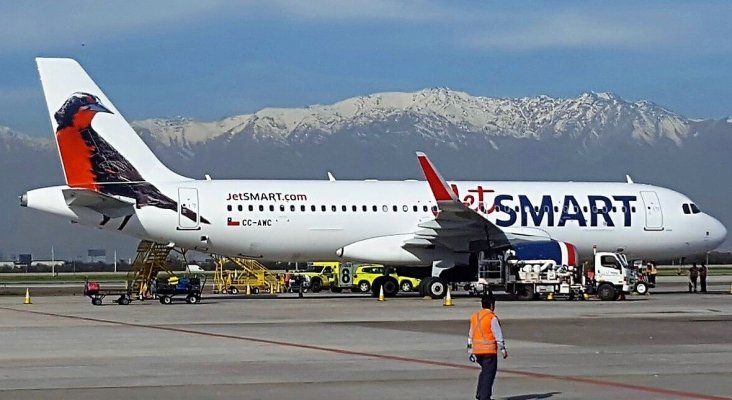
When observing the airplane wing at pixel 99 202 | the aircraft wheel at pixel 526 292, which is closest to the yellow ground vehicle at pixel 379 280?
the aircraft wheel at pixel 526 292

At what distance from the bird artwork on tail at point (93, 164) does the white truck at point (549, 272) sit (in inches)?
409

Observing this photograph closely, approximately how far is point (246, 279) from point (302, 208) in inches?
426

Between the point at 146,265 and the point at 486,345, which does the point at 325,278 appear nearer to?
the point at 146,265

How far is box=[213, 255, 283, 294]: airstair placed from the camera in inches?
2051

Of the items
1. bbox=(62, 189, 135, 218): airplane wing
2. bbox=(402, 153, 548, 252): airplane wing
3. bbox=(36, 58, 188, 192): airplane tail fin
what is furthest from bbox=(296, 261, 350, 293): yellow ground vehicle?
bbox=(62, 189, 135, 218): airplane wing

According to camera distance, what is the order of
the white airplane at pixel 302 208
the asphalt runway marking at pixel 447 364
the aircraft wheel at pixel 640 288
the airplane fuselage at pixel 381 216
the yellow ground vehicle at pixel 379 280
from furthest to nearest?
the yellow ground vehicle at pixel 379 280, the aircraft wheel at pixel 640 288, the airplane fuselage at pixel 381 216, the white airplane at pixel 302 208, the asphalt runway marking at pixel 447 364

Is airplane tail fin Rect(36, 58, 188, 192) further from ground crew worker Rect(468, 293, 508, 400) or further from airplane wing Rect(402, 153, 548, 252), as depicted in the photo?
ground crew worker Rect(468, 293, 508, 400)

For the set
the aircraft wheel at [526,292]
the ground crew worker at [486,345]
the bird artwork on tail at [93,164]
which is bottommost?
the ground crew worker at [486,345]

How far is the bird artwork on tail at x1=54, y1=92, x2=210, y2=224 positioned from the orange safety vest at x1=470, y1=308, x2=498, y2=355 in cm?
2788

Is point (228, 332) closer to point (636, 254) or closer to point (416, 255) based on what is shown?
point (416, 255)

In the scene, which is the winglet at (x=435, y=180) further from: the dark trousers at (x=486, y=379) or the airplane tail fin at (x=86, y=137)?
the dark trousers at (x=486, y=379)

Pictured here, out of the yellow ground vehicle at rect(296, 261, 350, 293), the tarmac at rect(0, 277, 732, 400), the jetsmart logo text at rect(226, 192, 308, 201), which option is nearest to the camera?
the tarmac at rect(0, 277, 732, 400)

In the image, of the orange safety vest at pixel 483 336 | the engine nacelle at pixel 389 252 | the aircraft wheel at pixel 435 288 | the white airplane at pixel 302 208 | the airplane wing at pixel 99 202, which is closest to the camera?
the orange safety vest at pixel 483 336

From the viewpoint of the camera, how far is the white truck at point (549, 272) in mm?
41031
